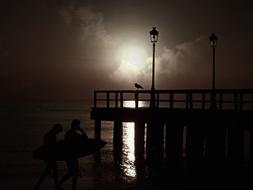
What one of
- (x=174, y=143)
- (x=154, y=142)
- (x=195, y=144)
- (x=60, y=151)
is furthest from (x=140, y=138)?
(x=60, y=151)

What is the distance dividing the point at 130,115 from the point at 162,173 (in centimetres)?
556

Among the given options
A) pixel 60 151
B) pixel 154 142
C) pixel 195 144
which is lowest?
pixel 154 142

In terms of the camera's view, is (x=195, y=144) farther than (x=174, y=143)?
No

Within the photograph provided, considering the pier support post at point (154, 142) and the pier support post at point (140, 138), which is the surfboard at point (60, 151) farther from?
the pier support post at point (140, 138)

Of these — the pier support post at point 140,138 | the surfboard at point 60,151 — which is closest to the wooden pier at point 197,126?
the pier support post at point 140,138

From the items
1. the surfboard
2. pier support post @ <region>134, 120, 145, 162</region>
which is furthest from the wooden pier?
the surfboard

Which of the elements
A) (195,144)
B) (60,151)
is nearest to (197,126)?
(195,144)

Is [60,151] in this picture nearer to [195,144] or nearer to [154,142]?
[195,144]

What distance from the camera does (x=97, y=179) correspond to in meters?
22.0

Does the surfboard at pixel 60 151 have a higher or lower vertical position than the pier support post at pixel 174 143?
higher

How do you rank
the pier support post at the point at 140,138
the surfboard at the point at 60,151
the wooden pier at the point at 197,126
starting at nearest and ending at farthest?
the surfboard at the point at 60,151
the wooden pier at the point at 197,126
the pier support post at the point at 140,138

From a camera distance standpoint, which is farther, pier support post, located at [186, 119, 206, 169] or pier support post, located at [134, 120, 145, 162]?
pier support post, located at [134, 120, 145, 162]

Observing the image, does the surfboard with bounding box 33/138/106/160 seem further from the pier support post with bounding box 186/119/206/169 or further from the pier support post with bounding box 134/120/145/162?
the pier support post with bounding box 134/120/145/162

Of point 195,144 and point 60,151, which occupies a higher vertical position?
point 60,151
